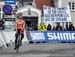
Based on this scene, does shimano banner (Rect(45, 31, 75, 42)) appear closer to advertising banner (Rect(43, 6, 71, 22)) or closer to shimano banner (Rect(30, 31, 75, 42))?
shimano banner (Rect(30, 31, 75, 42))

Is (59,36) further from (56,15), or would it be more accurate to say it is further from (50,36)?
(56,15)

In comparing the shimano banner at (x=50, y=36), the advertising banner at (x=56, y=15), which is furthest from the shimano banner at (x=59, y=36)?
the advertising banner at (x=56, y=15)

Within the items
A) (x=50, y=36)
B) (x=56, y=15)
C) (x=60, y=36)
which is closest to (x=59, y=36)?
(x=60, y=36)

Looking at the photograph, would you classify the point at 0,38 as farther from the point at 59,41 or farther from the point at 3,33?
the point at 59,41

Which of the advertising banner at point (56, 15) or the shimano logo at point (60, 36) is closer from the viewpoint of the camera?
the shimano logo at point (60, 36)

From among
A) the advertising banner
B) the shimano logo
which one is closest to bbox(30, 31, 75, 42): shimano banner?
the shimano logo

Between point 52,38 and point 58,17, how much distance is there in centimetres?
593

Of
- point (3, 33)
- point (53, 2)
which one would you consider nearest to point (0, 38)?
point (3, 33)

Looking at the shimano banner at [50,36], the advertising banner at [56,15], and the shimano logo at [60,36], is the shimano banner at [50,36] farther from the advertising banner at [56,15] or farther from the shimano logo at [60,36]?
the advertising banner at [56,15]

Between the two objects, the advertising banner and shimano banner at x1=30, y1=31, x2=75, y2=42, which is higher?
the advertising banner

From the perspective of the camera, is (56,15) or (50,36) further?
(56,15)

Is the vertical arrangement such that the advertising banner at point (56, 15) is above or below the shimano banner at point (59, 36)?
above

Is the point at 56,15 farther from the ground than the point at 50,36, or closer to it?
farther from the ground

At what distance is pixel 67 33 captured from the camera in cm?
3362
